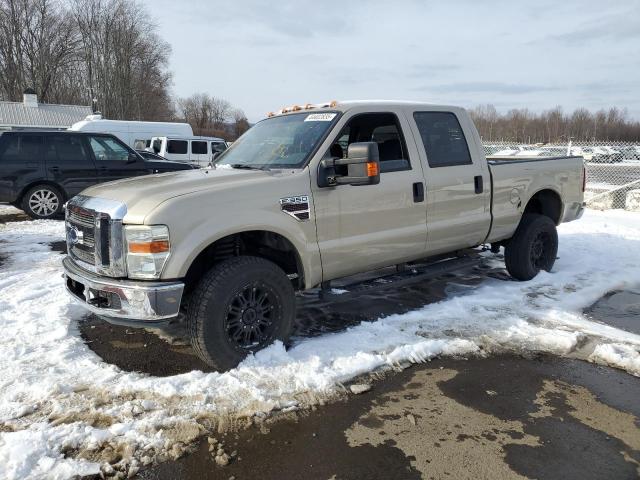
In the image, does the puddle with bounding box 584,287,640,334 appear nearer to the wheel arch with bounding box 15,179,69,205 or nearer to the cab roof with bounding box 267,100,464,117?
the cab roof with bounding box 267,100,464,117

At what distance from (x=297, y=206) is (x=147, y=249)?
1155 millimetres

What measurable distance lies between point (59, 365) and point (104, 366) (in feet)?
1.04

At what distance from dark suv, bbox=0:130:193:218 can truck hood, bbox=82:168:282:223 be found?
692 centimetres

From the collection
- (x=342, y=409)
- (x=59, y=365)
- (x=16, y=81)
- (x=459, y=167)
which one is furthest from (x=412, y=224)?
(x=16, y=81)

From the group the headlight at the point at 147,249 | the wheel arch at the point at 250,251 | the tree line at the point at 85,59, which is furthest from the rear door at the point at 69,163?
the tree line at the point at 85,59

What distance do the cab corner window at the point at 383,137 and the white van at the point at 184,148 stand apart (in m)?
17.1

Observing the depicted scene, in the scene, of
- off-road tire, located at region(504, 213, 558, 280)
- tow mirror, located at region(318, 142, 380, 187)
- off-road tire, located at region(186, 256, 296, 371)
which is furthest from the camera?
off-road tire, located at region(504, 213, 558, 280)

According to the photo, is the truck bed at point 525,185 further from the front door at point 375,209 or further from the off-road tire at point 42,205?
the off-road tire at point 42,205

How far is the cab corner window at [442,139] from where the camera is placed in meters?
4.86

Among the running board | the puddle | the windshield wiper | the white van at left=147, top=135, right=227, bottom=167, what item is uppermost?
the white van at left=147, top=135, right=227, bottom=167

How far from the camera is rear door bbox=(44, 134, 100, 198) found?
9.96 m

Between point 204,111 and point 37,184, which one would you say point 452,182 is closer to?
point 37,184

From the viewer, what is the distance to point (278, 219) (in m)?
3.74

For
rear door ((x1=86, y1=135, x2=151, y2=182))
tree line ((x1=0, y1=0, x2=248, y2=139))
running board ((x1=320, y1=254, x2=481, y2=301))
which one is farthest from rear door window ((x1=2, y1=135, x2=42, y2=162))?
tree line ((x1=0, y1=0, x2=248, y2=139))
